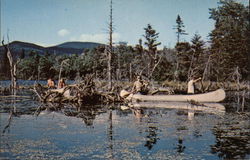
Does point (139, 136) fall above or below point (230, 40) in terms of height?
below

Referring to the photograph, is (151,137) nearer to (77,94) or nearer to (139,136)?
(139,136)

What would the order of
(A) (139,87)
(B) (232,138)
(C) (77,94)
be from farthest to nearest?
(A) (139,87) → (C) (77,94) → (B) (232,138)

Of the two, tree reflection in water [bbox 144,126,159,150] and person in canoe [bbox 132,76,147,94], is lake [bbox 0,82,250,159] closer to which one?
tree reflection in water [bbox 144,126,159,150]

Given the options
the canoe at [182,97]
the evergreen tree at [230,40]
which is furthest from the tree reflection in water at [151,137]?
the evergreen tree at [230,40]

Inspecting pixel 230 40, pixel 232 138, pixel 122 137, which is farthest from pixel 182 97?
pixel 230 40

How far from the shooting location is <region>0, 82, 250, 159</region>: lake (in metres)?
7.32

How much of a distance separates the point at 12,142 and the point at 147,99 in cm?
1320

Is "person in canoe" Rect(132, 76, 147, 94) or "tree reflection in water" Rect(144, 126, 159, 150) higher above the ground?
"person in canoe" Rect(132, 76, 147, 94)

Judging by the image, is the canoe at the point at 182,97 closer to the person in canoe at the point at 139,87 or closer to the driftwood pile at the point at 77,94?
the person in canoe at the point at 139,87

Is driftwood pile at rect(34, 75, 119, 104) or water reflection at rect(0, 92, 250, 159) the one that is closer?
water reflection at rect(0, 92, 250, 159)

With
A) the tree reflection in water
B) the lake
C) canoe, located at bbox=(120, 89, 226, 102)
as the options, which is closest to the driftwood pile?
canoe, located at bbox=(120, 89, 226, 102)

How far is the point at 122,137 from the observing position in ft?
30.0

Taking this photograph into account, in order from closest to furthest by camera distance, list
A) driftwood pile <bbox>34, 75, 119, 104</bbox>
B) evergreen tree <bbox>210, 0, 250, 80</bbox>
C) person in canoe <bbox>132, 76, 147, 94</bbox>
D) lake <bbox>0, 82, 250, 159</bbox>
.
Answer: lake <bbox>0, 82, 250, 159</bbox>
driftwood pile <bbox>34, 75, 119, 104</bbox>
person in canoe <bbox>132, 76, 147, 94</bbox>
evergreen tree <bbox>210, 0, 250, 80</bbox>

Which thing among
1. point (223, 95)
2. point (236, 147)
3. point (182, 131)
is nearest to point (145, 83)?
point (223, 95)
